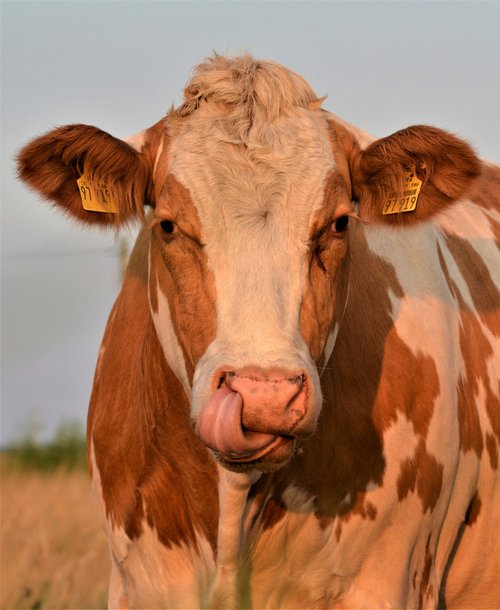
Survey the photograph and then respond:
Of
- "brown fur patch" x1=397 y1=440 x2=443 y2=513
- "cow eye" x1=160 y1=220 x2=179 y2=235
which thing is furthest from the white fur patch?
"brown fur patch" x1=397 y1=440 x2=443 y2=513

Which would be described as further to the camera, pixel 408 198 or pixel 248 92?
pixel 408 198

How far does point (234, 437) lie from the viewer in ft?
14.7

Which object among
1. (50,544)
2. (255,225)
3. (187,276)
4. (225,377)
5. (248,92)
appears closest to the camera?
(225,377)

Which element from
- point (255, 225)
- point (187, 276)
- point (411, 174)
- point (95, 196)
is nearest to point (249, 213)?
point (255, 225)

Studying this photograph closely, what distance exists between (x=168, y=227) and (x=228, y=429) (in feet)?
3.18

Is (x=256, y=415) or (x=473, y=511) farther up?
(x=256, y=415)

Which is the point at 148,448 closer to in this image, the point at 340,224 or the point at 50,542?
the point at 340,224

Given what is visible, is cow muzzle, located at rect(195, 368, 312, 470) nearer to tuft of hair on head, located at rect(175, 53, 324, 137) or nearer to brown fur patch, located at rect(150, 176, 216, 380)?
brown fur patch, located at rect(150, 176, 216, 380)

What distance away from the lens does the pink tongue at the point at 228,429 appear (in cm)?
446

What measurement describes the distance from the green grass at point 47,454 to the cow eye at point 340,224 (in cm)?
955

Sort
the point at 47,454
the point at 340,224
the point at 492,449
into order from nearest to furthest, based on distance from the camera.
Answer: the point at 340,224, the point at 492,449, the point at 47,454

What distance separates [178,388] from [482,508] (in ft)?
5.82

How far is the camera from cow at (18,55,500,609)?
4824mm

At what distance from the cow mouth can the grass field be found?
4.10m
